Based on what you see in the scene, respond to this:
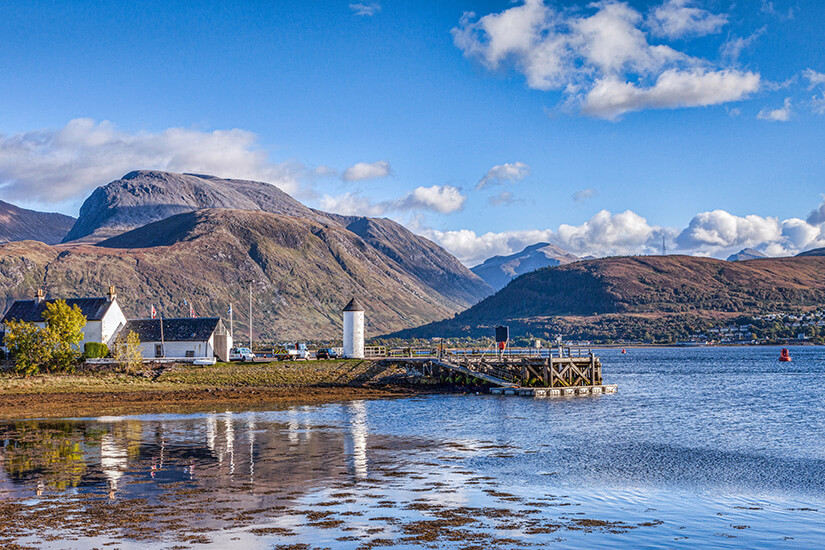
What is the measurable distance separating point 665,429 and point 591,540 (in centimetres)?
3100

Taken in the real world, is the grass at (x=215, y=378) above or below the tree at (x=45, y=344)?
below

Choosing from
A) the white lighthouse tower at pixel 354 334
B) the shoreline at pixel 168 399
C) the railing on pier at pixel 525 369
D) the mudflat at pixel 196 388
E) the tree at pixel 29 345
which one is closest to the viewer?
the shoreline at pixel 168 399

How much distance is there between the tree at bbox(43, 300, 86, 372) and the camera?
80562 mm

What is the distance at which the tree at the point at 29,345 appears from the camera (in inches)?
3140

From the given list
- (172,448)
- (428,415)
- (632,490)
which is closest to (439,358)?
(428,415)

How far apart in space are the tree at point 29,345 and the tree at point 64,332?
2.53ft

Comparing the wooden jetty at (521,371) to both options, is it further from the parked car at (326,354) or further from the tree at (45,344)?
the tree at (45,344)

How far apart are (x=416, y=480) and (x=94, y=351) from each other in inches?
2602

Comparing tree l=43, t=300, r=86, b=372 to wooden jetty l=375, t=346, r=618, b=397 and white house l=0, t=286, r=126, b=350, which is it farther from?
wooden jetty l=375, t=346, r=618, b=397

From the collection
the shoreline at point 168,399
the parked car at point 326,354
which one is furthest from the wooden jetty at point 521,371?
the parked car at point 326,354

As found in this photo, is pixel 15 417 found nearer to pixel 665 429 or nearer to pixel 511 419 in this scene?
pixel 511 419

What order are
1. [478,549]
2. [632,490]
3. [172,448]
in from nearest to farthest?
[478,549] < [632,490] < [172,448]

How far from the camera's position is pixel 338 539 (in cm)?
1959

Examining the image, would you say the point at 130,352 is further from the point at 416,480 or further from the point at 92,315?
the point at 416,480
